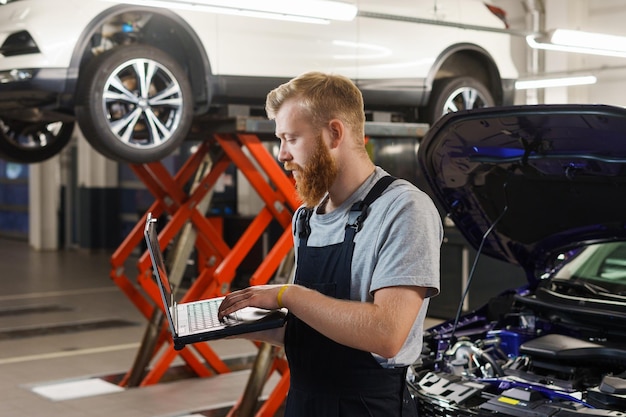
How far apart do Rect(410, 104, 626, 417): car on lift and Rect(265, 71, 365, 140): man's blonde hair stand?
1.34 metres

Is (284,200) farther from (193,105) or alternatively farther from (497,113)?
(497,113)

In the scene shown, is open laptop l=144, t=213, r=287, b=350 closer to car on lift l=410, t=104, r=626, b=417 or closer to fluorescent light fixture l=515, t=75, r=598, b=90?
car on lift l=410, t=104, r=626, b=417

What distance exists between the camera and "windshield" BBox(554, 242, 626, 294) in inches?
158

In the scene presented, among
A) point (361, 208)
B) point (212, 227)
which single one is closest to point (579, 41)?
point (212, 227)

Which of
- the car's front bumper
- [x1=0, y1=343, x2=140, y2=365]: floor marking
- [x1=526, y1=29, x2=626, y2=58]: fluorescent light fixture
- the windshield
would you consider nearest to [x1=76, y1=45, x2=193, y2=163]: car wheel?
the car's front bumper

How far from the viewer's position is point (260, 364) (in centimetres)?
553

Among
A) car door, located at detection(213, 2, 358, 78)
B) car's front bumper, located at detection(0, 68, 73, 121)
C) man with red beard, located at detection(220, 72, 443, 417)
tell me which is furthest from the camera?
car door, located at detection(213, 2, 358, 78)

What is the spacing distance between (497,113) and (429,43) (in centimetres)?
352

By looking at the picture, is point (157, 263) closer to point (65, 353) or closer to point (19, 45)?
point (19, 45)

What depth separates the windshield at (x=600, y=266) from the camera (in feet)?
13.2

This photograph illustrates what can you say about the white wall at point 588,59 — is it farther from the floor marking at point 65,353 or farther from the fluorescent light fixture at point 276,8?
the floor marking at point 65,353

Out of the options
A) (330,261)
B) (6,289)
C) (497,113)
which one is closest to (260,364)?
(497,113)

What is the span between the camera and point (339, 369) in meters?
2.03

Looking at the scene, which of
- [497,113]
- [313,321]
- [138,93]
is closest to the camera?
[313,321]
